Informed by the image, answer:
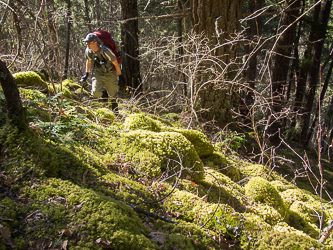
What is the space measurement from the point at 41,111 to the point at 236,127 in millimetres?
4625

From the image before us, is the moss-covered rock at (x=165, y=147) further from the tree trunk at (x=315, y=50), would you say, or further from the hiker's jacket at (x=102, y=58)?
the tree trunk at (x=315, y=50)

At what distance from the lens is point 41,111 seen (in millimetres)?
3154

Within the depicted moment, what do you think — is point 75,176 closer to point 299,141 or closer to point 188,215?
point 188,215

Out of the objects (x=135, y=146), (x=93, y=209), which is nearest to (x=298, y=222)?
(x=135, y=146)

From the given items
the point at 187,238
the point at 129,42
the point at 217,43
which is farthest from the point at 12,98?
the point at 129,42

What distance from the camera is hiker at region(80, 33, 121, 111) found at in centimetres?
→ 532

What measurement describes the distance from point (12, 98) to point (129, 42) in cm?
701

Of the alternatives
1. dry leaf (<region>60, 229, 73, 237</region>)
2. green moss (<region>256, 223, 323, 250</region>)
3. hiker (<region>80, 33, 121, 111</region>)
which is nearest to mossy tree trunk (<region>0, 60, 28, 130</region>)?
dry leaf (<region>60, 229, 73, 237</region>)

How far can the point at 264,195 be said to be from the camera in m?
3.14

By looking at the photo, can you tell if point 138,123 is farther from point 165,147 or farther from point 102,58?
point 102,58

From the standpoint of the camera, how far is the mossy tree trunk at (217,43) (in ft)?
17.0

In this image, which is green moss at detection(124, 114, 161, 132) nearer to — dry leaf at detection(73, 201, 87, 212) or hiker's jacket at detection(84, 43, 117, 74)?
dry leaf at detection(73, 201, 87, 212)

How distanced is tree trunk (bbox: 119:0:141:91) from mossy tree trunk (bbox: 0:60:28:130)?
6380 mm

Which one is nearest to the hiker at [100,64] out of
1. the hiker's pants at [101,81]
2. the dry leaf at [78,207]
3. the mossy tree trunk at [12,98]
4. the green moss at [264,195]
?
the hiker's pants at [101,81]
